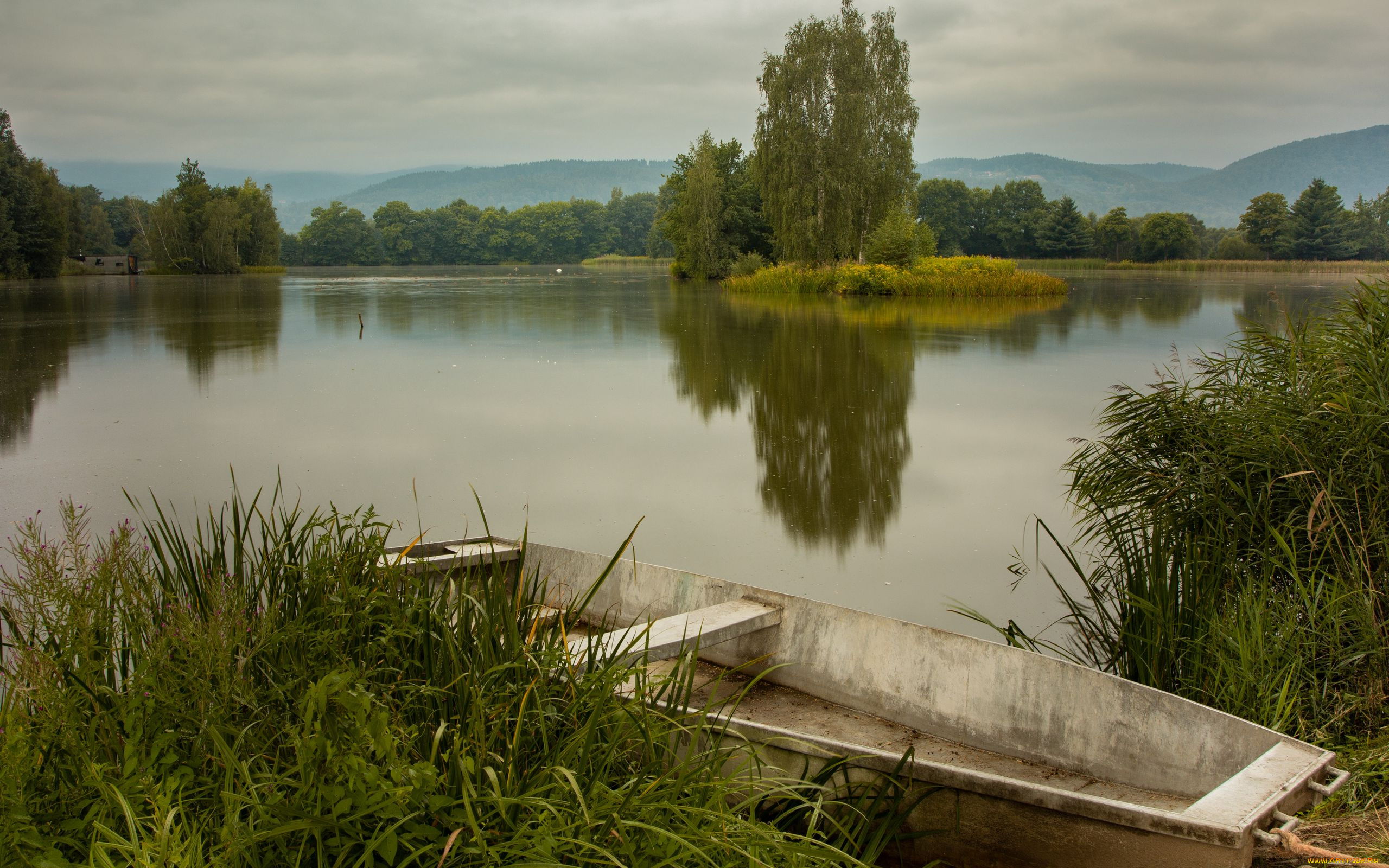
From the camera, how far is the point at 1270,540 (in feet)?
12.3

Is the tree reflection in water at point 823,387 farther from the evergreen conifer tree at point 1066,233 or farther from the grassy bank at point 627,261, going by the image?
the evergreen conifer tree at point 1066,233

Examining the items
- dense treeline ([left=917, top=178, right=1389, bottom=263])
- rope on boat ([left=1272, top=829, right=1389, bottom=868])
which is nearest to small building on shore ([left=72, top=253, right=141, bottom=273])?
dense treeline ([left=917, top=178, right=1389, bottom=263])

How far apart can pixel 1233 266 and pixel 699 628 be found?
68.5 meters

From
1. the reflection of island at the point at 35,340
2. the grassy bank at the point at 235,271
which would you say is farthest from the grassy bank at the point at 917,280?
the grassy bank at the point at 235,271

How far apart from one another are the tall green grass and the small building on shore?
69.6 metres

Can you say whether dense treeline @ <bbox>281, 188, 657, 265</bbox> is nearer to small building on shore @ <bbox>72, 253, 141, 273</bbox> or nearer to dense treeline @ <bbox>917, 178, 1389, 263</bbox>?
dense treeline @ <bbox>917, 178, 1389, 263</bbox>

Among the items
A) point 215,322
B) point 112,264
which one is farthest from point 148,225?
point 215,322

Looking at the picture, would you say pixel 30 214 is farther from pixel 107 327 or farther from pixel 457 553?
pixel 457 553

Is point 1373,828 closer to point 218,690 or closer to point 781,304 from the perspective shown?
point 218,690

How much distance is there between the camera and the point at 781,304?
1092 inches

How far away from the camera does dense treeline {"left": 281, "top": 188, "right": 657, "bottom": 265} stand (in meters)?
105

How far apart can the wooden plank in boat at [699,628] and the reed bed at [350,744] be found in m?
0.53

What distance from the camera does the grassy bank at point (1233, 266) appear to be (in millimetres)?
57641

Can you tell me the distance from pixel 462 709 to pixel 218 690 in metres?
0.59
